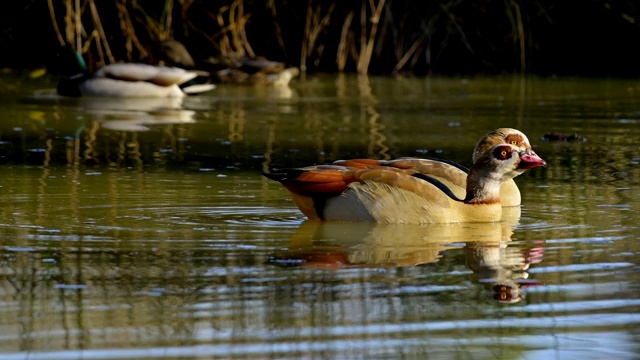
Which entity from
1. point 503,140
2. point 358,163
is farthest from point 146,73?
point 358,163

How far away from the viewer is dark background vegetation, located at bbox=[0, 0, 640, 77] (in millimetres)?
20391

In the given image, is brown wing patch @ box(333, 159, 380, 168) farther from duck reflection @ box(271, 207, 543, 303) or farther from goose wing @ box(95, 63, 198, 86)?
goose wing @ box(95, 63, 198, 86)

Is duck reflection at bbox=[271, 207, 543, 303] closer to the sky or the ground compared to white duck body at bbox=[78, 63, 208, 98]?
closer to the ground

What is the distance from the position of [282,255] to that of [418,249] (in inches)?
29.1

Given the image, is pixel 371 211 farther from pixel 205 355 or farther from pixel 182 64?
pixel 182 64

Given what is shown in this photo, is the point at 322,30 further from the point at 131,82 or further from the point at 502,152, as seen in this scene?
the point at 502,152

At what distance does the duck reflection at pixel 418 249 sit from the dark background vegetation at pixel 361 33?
1205cm

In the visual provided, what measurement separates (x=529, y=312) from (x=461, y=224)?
244cm

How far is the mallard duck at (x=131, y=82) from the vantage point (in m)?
17.0

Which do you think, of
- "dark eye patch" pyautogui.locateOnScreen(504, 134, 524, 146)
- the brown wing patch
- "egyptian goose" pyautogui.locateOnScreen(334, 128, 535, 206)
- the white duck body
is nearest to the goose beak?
"egyptian goose" pyautogui.locateOnScreen(334, 128, 535, 206)

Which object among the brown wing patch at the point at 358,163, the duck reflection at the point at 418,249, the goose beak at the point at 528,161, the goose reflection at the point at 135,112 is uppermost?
the goose beak at the point at 528,161

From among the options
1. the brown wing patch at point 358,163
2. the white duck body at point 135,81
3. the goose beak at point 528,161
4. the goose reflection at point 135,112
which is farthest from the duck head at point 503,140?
the white duck body at point 135,81

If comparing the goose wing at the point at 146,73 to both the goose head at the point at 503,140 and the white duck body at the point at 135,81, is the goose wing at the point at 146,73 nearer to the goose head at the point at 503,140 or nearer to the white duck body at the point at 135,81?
the white duck body at the point at 135,81

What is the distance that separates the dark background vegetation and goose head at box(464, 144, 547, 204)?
1165 centimetres
